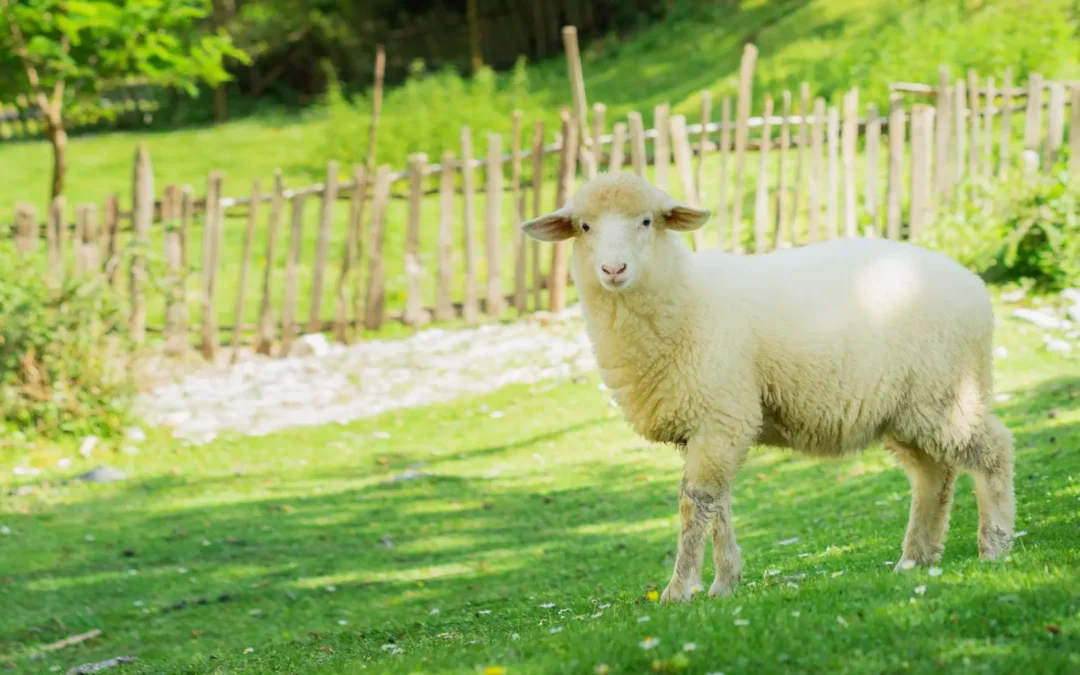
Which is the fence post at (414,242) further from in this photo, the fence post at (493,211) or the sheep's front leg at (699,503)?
the sheep's front leg at (699,503)

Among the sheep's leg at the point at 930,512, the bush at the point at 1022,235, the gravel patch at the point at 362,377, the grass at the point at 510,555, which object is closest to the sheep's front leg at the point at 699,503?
the grass at the point at 510,555

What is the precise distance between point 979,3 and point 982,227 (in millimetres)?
12123

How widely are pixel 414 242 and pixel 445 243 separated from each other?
0.34 metres

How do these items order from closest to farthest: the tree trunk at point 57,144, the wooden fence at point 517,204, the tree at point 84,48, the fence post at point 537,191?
1. the wooden fence at point 517,204
2. the fence post at point 537,191
3. the tree at point 84,48
4. the tree trunk at point 57,144

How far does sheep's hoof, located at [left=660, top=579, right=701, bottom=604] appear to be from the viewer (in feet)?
17.6

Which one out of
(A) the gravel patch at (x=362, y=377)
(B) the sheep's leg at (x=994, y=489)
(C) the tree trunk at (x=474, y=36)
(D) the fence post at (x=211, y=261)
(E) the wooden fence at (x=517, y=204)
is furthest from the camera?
(C) the tree trunk at (x=474, y=36)

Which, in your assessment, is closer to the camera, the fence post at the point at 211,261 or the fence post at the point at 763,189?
the fence post at the point at 211,261

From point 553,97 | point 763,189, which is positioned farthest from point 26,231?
point 553,97

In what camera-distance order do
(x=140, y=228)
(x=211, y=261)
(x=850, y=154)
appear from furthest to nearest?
(x=850, y=154)
(x=211, y=261)
(x=140, y=228)

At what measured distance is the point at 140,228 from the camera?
1312cm

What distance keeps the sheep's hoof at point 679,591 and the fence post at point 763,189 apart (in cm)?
894

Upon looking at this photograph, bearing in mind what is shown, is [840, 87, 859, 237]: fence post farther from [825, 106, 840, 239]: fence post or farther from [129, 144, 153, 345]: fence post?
[129, 144, 153, 345]: fence post

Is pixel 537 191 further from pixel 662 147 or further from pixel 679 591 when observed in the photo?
pixel 679 591

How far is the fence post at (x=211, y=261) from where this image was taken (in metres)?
13.2
